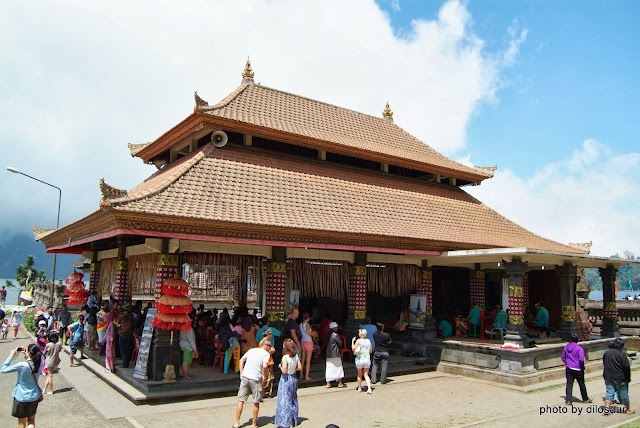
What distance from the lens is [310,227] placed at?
1244cm

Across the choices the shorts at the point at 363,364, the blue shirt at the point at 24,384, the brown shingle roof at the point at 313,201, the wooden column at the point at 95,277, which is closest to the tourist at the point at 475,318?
the brown shingle roof at the point at 313,201

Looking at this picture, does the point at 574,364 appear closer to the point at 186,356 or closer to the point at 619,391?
the point at 619,391

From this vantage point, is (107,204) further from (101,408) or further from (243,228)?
(101,408)

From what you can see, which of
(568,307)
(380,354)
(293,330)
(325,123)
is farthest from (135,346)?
(568,307)

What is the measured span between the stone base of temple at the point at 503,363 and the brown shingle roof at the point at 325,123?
7.20m

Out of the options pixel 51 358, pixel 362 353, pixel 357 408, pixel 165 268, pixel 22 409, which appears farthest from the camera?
pixel 362 353

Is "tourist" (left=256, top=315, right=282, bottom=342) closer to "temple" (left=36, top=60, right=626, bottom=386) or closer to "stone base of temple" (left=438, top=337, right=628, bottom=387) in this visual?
"temple" (left=36, top=60, right=626, bottom=386)

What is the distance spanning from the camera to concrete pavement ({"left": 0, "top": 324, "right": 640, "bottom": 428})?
8.94 metres

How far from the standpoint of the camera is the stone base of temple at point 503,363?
1291 cm

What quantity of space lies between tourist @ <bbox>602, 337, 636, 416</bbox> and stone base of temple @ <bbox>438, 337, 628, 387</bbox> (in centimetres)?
288

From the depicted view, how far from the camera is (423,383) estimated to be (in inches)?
511

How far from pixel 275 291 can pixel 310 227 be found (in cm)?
202

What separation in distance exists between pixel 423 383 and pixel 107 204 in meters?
9.04

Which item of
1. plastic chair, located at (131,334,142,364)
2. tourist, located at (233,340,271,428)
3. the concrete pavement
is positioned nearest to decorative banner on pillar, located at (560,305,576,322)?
the concrete pavement
